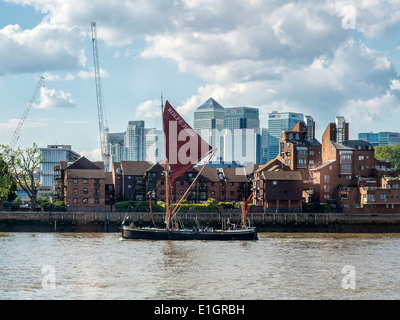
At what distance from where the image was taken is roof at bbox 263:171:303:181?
132m

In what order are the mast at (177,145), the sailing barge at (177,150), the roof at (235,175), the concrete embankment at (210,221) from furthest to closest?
1. the roof at (235,175)
2. the concrete embankment at (210,221)
3. the mast at (177,145)
4. the sailing barge at (177,150)

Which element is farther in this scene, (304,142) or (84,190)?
(304,142)

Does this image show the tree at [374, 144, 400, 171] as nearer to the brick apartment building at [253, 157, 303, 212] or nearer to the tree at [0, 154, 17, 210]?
the brick apartment building at [253, 157, 303, 212]

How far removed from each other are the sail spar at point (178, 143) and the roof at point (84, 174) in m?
34.5

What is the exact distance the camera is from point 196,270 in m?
60.6

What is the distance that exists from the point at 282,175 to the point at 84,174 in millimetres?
39217

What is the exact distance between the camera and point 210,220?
12119 centimetres

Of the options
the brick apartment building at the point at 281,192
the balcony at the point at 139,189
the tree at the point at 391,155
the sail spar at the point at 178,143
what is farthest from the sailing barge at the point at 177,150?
the tree at the point at 391,155

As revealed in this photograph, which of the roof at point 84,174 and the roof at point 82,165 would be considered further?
the roof at point 82,165

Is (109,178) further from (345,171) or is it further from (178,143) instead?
(345,171)

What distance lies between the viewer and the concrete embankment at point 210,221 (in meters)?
115

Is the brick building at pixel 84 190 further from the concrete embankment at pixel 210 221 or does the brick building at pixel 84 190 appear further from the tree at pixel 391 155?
the tree at pixel 391 155

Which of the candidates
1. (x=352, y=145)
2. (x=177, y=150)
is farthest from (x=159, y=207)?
(x=352, y=145)

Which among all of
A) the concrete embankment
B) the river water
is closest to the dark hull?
the river water
